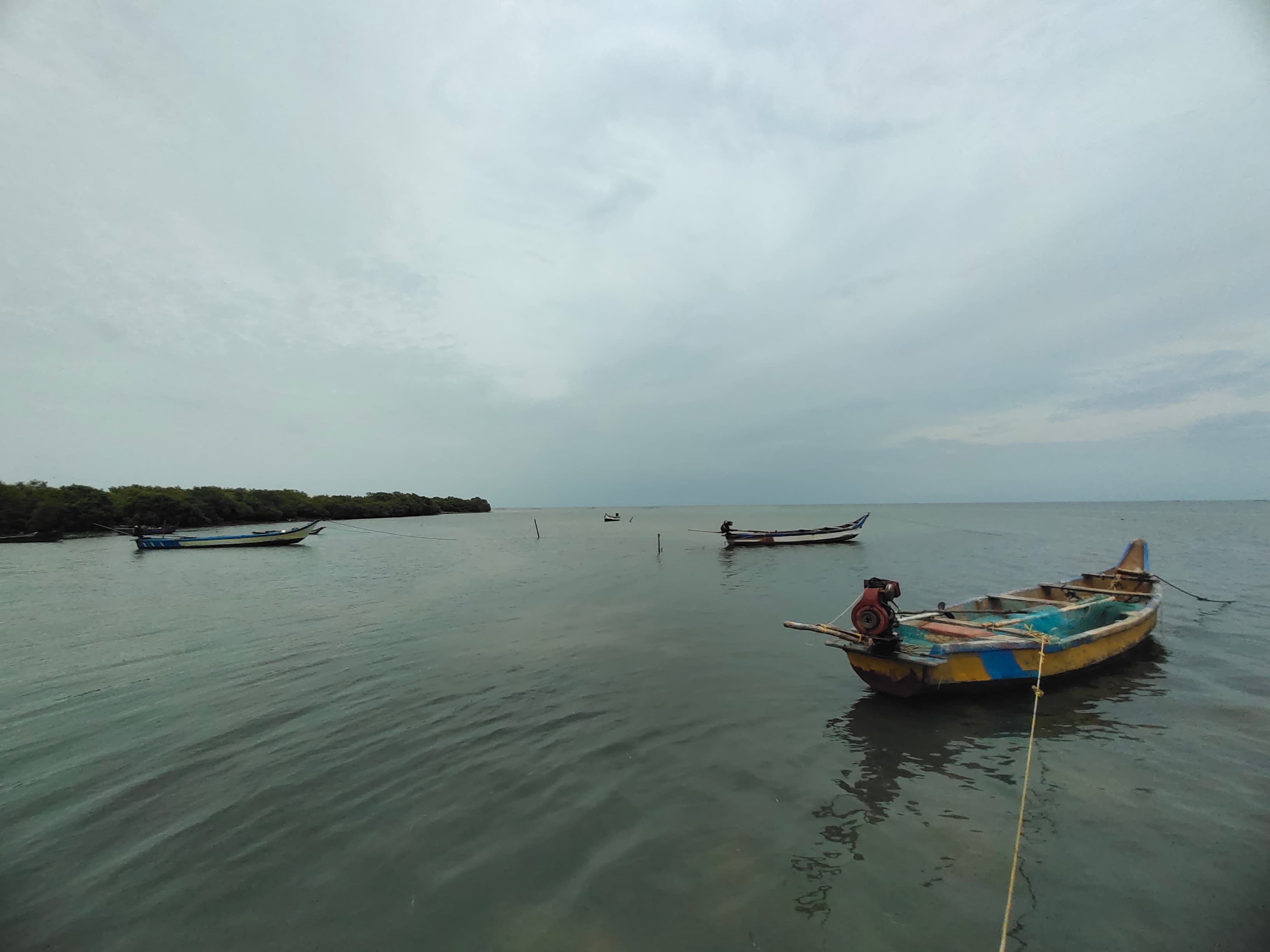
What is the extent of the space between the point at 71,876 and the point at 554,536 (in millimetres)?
60094

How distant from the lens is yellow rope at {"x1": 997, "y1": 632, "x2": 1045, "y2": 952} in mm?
4578

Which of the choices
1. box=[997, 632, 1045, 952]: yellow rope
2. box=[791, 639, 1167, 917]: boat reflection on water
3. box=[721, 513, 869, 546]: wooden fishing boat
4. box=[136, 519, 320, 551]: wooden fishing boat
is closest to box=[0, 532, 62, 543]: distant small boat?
box=[136, 519, 320, 551]: wooden fishing boat

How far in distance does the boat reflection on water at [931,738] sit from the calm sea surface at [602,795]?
0.17 feet

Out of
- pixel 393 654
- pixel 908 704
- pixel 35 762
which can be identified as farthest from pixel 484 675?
pixel 908 704

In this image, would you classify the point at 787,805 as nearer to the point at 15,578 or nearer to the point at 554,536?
the point at 15,578

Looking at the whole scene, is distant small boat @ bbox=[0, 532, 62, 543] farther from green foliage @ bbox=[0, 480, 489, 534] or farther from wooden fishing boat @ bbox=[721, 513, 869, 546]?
wooden fishing boat @ bbox=[721, 513, 869, 546]

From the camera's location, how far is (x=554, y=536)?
65.2 m

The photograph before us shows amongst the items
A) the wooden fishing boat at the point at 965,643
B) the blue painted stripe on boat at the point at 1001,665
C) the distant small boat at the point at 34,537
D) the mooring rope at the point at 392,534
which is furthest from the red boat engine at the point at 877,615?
the distant small boat at the point at 34,537

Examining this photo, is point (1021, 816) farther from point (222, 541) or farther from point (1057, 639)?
point (222, 541)

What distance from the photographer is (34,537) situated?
178 ft

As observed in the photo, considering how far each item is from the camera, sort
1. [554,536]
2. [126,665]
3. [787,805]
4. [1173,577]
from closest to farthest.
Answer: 1. [787,805]
2. [126,665]
3. [1173,577]
4. [554,536]

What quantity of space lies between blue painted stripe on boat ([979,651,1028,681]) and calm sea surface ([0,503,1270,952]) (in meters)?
0.55

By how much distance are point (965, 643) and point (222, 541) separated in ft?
190

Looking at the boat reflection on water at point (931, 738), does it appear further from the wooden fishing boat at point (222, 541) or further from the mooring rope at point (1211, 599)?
the wooden fishing boat at point (222, 541)
